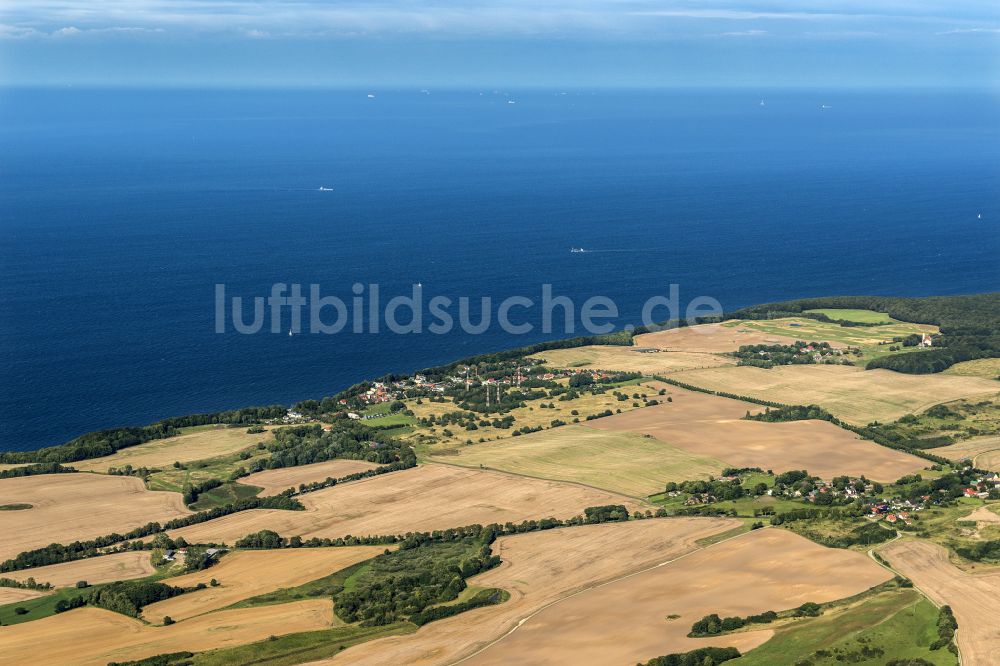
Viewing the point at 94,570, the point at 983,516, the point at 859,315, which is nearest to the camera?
the point at 94,570

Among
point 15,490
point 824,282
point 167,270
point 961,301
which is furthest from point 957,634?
point 167,270

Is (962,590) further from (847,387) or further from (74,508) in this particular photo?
(74,508)

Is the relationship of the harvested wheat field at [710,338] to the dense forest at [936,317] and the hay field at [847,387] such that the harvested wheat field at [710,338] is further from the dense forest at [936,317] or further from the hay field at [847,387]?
the hay field at [847,387]

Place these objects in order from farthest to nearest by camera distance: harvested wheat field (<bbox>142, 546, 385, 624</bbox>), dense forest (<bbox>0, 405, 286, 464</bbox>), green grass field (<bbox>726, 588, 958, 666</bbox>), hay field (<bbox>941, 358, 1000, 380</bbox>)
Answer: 1. hay field (<bbox>941, 358, 1000, 380</bbox>)
2. dense forest (<bbox>0, 405, 286, 464</bbox>)
3. harvested wheat field (<bbox>142, 546, 385, 624</bbox>)
4. green grass field (<bbox>726, 588, 958, 666</bbox>)

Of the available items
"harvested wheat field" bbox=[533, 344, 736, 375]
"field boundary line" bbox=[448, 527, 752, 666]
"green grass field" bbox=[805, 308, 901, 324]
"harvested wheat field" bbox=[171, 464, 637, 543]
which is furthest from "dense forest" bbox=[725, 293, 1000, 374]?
"field boundary line" bbox=[448, 527, 752, 666]

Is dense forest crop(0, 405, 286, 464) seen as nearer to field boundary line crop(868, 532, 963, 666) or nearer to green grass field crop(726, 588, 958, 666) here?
field boundary line crop(868, 532, 963, 666)

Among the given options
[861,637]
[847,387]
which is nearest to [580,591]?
[861,637]

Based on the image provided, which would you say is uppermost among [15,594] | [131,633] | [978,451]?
[978,451]
